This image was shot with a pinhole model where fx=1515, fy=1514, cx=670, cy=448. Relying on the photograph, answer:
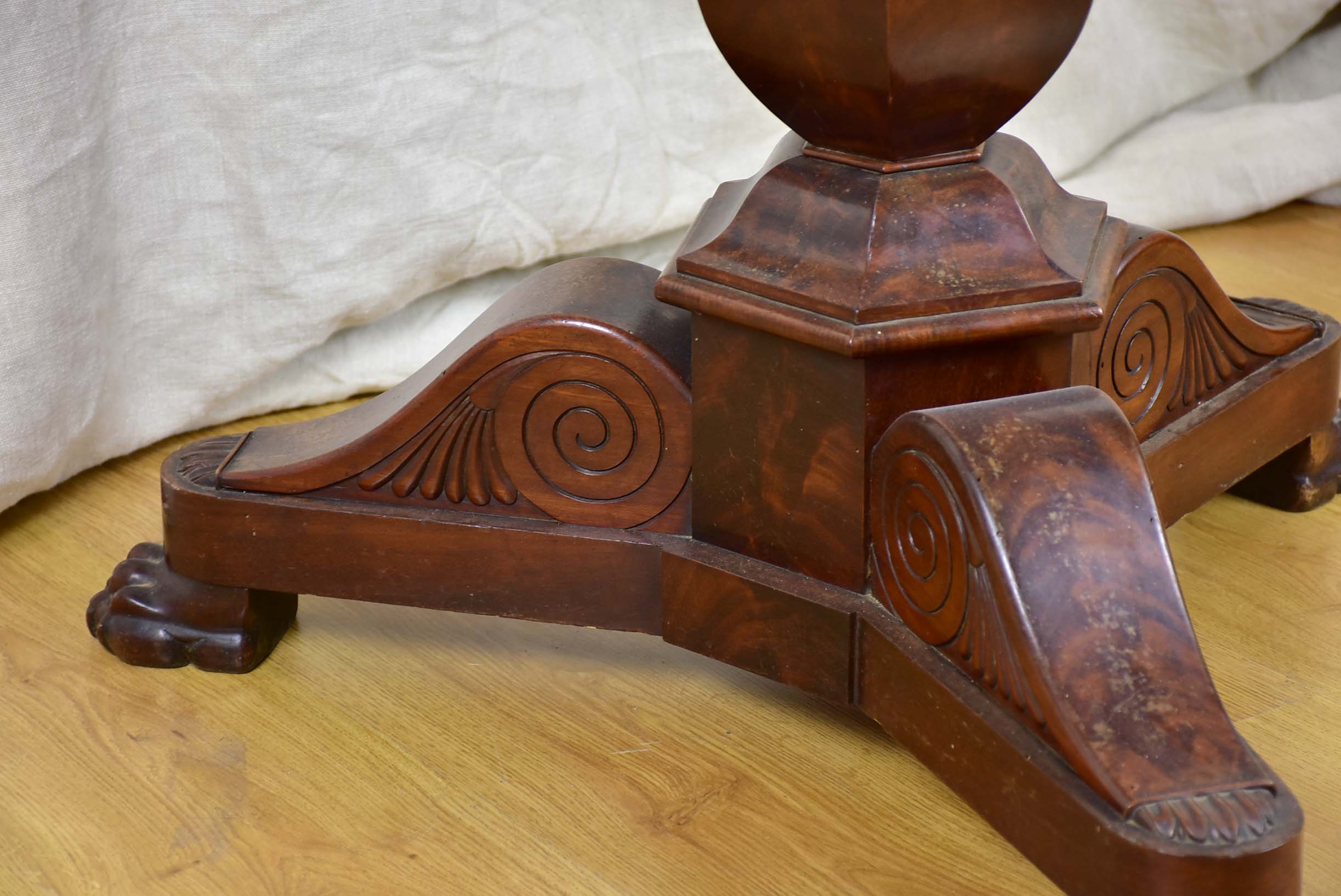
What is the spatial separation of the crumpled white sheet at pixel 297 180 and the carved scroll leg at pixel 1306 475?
603 mm

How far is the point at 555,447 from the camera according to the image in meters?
0.82

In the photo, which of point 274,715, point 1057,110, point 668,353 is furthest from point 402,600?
point 1057,110

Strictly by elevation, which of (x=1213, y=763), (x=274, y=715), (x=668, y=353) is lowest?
(x=274, y=715)

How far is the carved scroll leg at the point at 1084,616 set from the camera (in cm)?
58

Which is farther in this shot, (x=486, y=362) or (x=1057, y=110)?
(x=1057, y=110)

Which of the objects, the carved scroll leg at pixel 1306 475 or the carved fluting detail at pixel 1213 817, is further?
the carved scroll leg at pixel 1306 475

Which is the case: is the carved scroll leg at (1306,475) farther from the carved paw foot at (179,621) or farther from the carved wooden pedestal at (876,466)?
the carved paw foot at (179,621)

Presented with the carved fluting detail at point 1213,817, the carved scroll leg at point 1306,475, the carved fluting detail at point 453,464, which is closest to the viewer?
the carved fluting detail at point 1213,817

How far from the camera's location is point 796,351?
28.5 inches

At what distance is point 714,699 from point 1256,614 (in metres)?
0.34

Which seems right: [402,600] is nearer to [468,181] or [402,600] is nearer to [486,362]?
[486,362]

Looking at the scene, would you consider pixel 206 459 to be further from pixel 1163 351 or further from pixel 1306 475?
pixel 1306 475

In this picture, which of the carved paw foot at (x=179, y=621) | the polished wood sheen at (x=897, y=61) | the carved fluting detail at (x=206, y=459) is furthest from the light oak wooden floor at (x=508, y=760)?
the polished wood sheen at (x=897, y=61)

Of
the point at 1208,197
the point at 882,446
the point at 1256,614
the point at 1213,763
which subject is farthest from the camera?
the point at 1208,197
